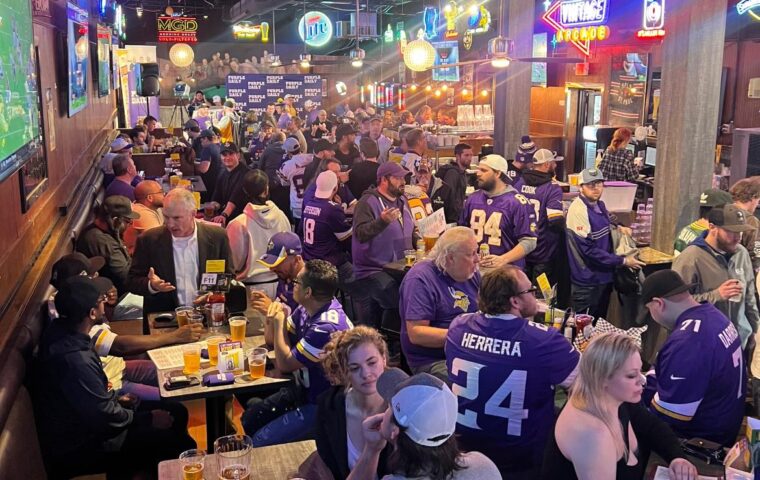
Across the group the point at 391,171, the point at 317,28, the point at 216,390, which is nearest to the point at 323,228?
the point at 391,171

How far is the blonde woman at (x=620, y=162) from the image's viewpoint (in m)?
11.4

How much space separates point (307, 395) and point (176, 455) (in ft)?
2.84

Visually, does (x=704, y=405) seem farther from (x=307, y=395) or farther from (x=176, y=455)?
(x=176, y=455)

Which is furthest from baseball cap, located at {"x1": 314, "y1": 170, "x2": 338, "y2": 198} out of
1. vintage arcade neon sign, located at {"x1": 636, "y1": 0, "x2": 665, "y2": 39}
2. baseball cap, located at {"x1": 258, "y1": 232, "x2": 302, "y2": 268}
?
vintage arcade neon sign, located at {"x1": 636, "y1": 0, "x2": 665, "y2": 39}

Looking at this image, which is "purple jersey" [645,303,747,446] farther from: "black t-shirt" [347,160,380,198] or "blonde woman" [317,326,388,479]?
"black t-shirt" [347,160,380,198]

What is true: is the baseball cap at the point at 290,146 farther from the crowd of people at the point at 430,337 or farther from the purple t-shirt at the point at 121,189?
the crowd of people at the point at 430,337

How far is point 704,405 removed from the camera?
3689 mm

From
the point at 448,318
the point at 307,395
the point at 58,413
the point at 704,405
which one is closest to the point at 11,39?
the point at 58,413

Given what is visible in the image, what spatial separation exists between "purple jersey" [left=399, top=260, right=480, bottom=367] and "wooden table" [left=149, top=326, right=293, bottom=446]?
0.81 meters

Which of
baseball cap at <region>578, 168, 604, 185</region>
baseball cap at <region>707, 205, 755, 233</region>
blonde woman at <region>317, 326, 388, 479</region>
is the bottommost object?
blonde woman at <region>317, 326, 388, 479</region>

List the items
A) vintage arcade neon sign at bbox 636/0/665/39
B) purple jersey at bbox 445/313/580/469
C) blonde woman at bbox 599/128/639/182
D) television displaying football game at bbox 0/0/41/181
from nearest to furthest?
purple jersey at bbox 445/313/580/469
television displaying football game at bbox 0/0/41/181
vintage arcade neon sign at bbox 636/0/665/39
blonde woman at bbox 599/128/639/182

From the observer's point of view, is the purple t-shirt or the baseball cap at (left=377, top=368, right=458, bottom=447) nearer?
the baseball cap at (left=377, top=368, right=458, bottom=447)

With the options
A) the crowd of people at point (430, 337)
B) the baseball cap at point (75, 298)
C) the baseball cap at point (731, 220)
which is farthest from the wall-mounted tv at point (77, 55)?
the baseball cap at point (731, 220)

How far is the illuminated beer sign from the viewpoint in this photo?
2825cm
